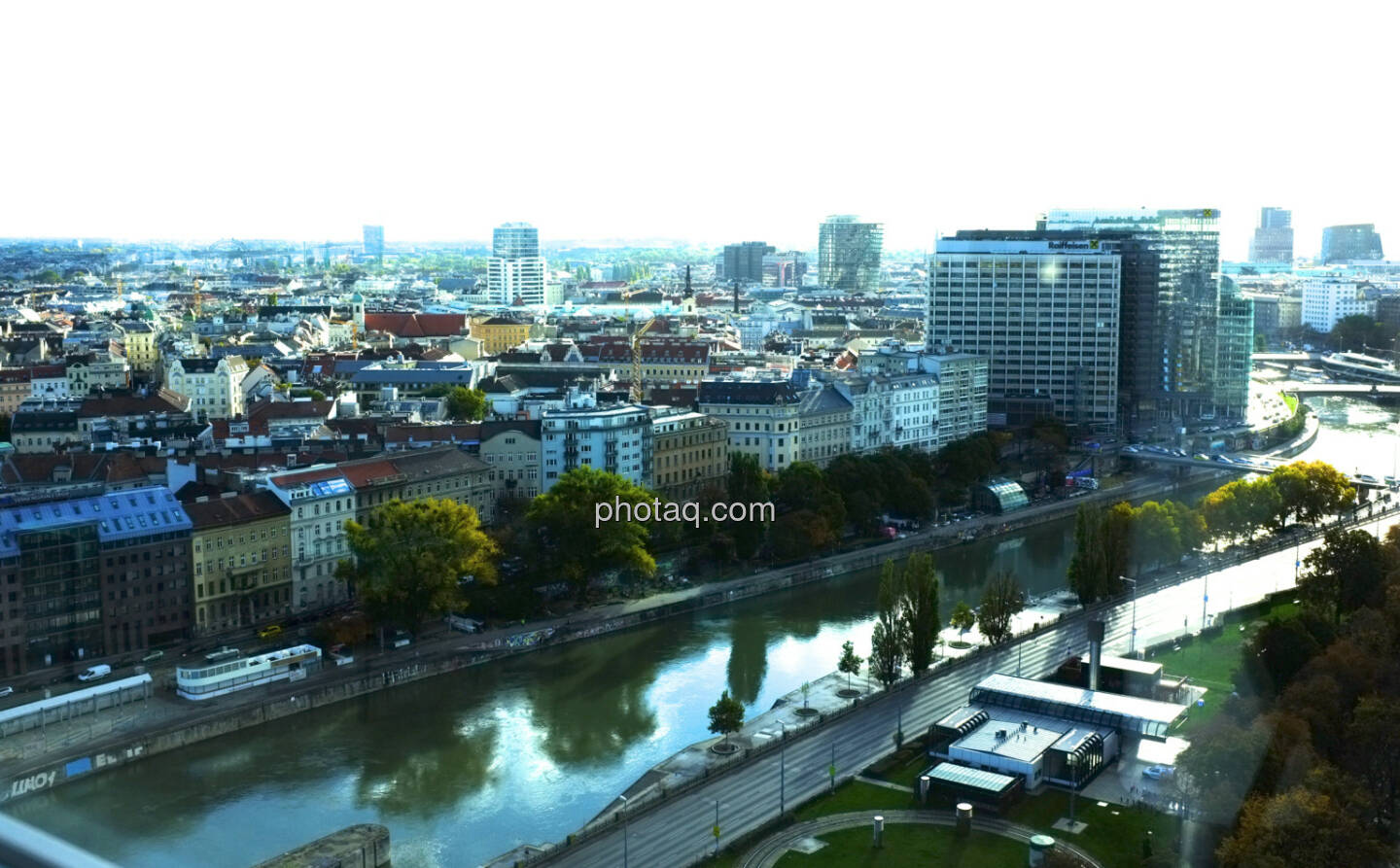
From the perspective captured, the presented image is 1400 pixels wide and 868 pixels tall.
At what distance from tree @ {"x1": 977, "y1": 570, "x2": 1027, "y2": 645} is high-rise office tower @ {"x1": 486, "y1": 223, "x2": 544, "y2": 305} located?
2758 centimetres

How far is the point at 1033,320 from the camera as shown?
18.9 m

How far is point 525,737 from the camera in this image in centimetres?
773

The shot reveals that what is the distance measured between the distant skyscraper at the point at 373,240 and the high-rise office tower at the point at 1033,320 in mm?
48755

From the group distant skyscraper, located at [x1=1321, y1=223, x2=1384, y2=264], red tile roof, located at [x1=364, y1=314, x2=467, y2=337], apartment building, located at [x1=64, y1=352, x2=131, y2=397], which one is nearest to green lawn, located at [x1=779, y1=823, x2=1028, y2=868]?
apartment building, located at [x1=64, y1=352, x2=131, y2=397]

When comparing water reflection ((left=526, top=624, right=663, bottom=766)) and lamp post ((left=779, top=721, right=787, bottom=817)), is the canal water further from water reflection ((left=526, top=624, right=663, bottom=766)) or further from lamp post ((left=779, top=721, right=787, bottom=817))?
lamp post ((left=779, top=721, right=787, bottom=817))

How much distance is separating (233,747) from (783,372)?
10939 millimetres

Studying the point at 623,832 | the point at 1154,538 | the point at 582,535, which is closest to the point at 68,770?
the point at 623,832

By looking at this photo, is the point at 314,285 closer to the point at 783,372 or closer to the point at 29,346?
the point at 29,346

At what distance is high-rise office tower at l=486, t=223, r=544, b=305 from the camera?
36.2m

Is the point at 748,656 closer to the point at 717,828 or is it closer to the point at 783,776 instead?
the point at 783,776

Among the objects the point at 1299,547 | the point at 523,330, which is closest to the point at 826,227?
the point at 523,330

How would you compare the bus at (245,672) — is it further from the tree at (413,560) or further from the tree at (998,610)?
the tree at (998,610)

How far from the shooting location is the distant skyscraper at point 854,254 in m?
44.0

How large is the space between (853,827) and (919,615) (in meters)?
2.35
